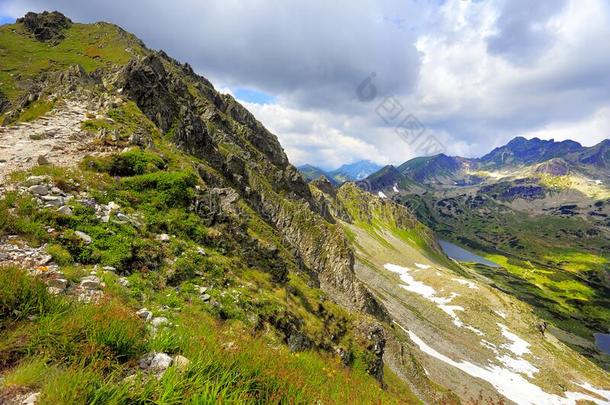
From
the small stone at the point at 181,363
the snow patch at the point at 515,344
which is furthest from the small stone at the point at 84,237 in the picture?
the snow patch at the point at 515,344

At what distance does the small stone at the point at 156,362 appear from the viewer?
19.7ft

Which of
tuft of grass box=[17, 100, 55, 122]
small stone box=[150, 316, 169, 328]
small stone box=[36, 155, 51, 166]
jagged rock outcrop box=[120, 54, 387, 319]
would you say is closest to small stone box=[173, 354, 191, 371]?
small stone box=[150, 316, 169, 328]

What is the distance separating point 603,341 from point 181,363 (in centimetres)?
23877

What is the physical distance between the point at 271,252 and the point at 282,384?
71.9ft

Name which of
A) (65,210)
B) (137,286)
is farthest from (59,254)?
(65,210)

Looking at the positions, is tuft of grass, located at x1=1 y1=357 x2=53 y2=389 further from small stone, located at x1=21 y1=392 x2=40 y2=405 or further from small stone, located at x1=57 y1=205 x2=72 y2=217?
small stone, located at x1=57 y1=205 x2=72 y2=217

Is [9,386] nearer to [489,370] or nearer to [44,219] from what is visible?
[44,219]

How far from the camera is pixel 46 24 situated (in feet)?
494

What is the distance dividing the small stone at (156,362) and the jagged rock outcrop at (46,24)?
190m

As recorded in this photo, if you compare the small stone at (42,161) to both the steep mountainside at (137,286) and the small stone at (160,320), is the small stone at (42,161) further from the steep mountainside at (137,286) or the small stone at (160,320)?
the small stone at (160,320)

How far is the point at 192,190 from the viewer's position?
21.4 meters

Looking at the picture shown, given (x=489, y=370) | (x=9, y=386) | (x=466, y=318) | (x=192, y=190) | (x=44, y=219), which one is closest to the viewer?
(x=9, y=386)

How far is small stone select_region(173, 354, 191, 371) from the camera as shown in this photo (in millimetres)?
5679

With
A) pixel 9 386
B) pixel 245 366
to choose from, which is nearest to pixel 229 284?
pixel 245 366
